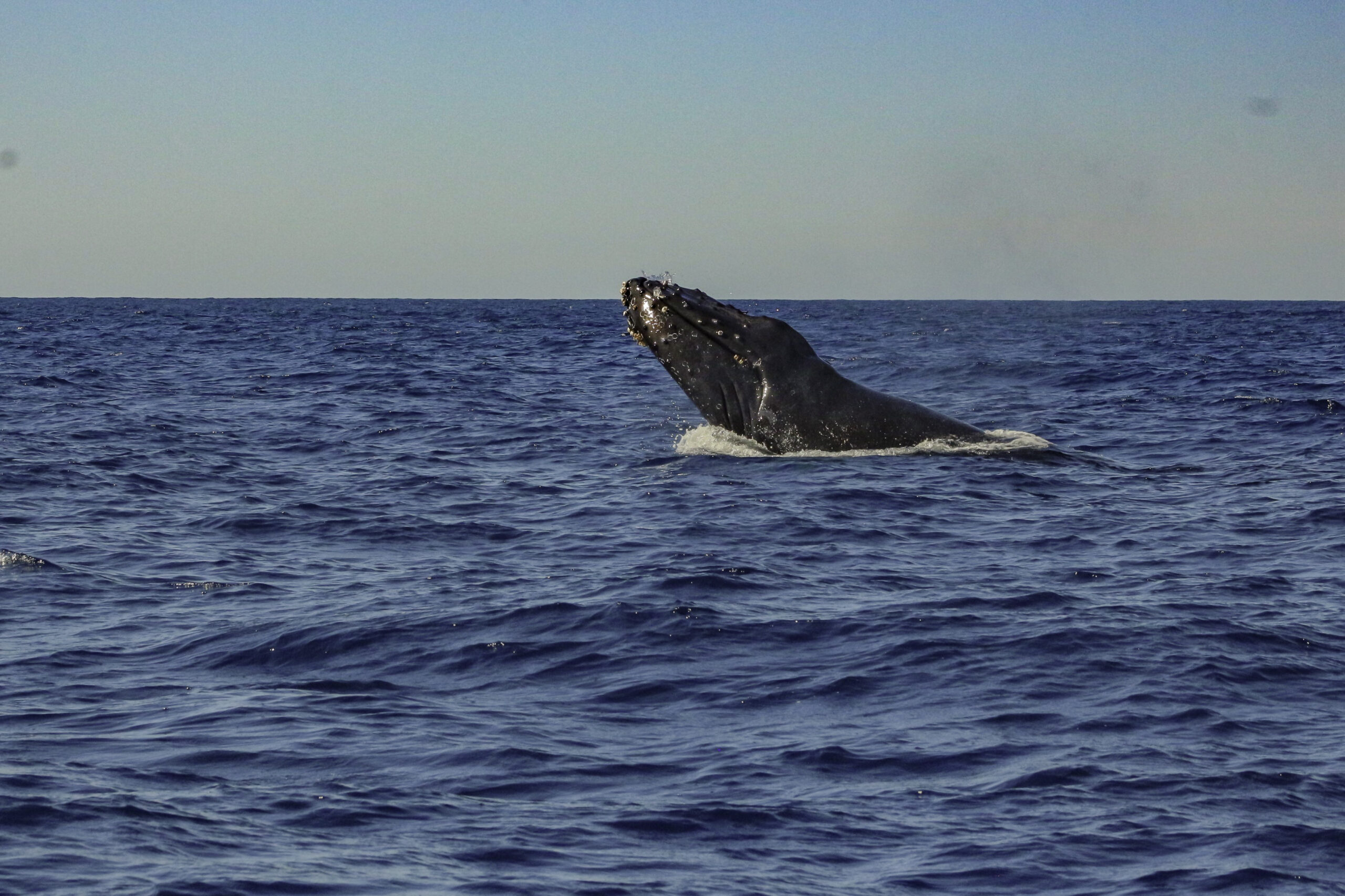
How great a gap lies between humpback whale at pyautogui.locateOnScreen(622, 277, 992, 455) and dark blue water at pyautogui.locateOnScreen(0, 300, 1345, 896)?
0.41 metres

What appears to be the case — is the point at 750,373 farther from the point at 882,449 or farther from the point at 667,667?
the point at 667,667

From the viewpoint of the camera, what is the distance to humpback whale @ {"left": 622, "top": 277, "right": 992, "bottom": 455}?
18078mm

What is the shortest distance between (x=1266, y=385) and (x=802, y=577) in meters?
22.0

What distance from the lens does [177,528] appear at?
15883 millimetres

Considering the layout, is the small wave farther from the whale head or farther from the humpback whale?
the whale head

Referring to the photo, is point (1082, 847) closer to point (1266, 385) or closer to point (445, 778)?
point (445, 778)

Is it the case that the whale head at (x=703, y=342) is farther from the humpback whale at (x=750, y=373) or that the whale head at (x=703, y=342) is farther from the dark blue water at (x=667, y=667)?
the dark blue water at (x=667, y=667)

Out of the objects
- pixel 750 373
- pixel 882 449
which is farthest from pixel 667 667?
pixel 882 449

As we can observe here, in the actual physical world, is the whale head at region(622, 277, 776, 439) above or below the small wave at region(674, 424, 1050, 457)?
above

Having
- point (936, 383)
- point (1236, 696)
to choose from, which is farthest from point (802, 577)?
point (936, 383)

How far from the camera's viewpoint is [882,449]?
62.3 ft

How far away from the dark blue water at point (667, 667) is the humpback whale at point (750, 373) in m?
0.41

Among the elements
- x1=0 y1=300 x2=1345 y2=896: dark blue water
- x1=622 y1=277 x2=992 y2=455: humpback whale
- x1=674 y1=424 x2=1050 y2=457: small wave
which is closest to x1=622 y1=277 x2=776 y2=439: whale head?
x1=622 y1=277 x2=992 y2=455: humpback whale

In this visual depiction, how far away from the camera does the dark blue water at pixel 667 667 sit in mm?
7281
